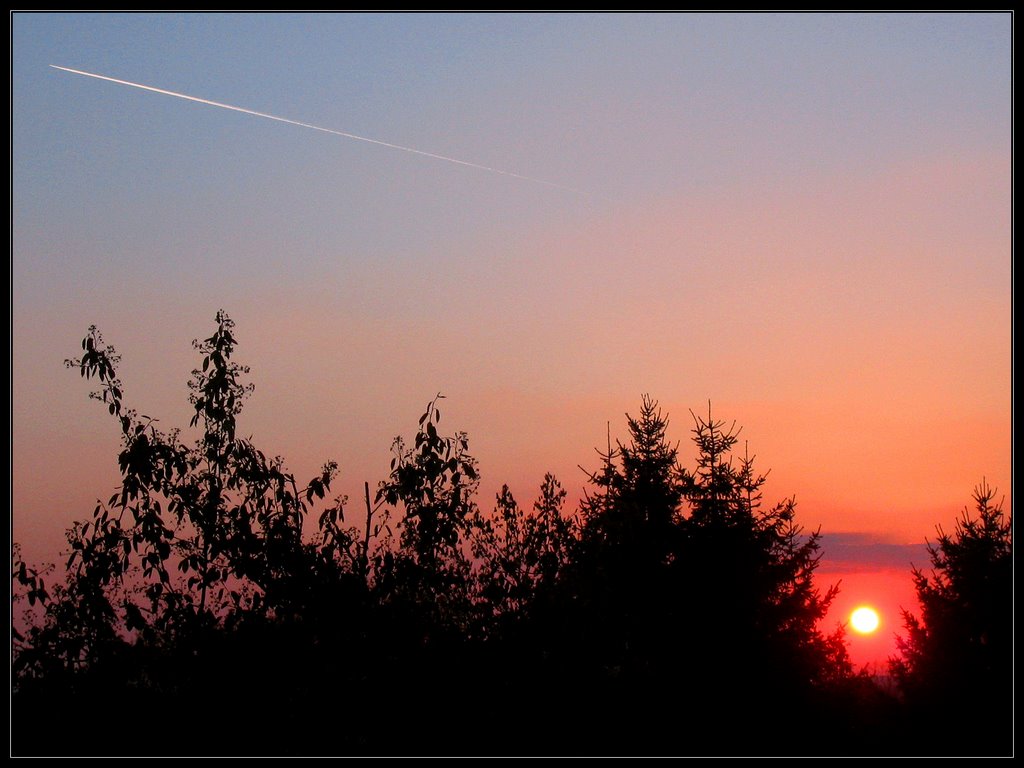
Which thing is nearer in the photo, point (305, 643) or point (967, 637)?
point (305, 643)

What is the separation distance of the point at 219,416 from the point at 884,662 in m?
30.4

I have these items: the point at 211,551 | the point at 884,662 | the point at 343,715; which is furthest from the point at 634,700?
the point at 884,662

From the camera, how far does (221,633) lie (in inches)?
486

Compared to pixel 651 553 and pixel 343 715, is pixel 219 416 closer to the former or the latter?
pixel 343 715

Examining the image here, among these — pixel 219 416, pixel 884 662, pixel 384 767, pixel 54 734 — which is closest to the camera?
pixel 384 767

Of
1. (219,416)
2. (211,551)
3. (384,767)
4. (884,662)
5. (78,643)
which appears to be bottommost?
(884,662)

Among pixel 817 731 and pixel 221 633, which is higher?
pixel 221 633

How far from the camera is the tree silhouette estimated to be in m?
29.7

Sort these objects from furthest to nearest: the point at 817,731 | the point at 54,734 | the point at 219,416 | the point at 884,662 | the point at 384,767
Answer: the point at 884,662 < the point at 817,731 < the point at 219,416 < the point at 54,734 < the point at 384,767

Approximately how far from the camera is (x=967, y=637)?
32344 millimetres

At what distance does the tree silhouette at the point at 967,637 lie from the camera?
2972cm

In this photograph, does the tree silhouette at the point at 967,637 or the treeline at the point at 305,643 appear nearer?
the treeline at the point at 305,643

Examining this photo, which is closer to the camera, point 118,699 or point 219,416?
point 118,699

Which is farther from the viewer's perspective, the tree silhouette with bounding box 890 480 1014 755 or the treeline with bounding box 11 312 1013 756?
the tree silhouette with bounding box 890 480 1014 755
